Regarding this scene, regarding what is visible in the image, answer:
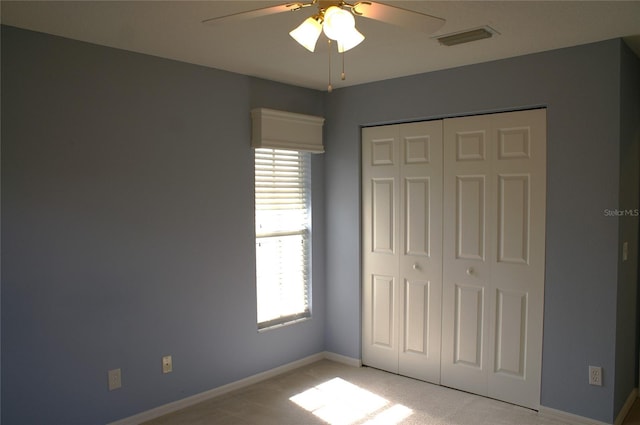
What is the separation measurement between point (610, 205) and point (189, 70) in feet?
9.36

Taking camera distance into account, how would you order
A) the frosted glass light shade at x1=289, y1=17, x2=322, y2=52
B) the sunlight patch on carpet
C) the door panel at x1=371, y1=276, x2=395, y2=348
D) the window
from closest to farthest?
the frosted glass light shade at x1=289, y1=17, x2=322, y2=52 < the sunlight patch on carpet < the window < the door panel at x1=371, y1=276, x2=395, y2=348

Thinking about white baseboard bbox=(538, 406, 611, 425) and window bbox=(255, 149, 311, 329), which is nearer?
white baseboard bbox=(538, 406, 611, 425)

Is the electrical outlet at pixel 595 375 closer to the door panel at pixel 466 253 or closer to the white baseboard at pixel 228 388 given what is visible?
the door panel at pixel 466 253

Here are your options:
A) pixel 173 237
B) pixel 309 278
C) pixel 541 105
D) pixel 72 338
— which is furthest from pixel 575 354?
pixel 72 338

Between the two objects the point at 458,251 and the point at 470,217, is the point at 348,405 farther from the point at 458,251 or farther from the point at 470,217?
the point at 470,217

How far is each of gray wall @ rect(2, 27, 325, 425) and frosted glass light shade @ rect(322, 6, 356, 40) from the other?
5.96 feet

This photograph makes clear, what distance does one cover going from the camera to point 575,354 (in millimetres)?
3188

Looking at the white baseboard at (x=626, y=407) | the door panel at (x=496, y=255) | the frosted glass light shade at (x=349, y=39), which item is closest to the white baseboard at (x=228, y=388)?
the door panel at (x=496, y=255)

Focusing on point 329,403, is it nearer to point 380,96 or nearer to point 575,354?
point 575,354

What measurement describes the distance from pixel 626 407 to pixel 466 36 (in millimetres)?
2640

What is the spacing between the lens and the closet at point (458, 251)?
340 centimetres

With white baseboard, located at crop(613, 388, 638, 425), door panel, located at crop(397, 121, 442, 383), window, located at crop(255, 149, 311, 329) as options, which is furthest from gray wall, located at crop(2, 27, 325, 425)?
white baseboard, located at crop(613, 388, 638, 425)

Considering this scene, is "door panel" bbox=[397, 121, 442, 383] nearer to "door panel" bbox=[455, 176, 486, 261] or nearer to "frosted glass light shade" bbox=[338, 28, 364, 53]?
"door panel" bbox=[455, 176, 486, 261]

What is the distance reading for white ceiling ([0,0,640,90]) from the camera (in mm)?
2416
